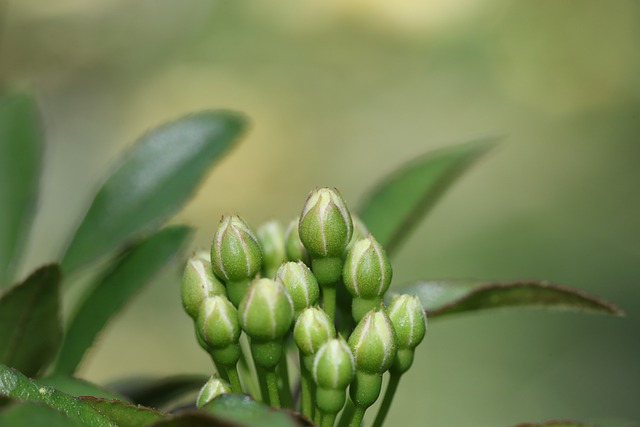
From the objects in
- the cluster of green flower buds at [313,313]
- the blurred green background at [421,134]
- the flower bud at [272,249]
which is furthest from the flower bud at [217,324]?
the blurred green background at [421,134]

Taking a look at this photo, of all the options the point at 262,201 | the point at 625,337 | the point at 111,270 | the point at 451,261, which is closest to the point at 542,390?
the point at 625,337

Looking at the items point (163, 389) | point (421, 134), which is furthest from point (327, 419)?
point (421, 134)

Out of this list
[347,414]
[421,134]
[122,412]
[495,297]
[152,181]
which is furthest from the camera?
[421,134]

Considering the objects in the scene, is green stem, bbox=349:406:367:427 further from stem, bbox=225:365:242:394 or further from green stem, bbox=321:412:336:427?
stem, bbox=225:365:242:394

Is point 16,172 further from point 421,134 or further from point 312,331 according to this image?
point 421,134

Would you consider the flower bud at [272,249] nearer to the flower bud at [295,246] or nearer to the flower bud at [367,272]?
the flower bud at [295,246]

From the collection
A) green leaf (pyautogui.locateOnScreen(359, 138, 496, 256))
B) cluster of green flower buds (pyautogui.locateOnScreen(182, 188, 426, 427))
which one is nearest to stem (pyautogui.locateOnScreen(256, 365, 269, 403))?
cluster of green flower buds (pyautogui.locateOnScreen(182, 188, 426, 427))
